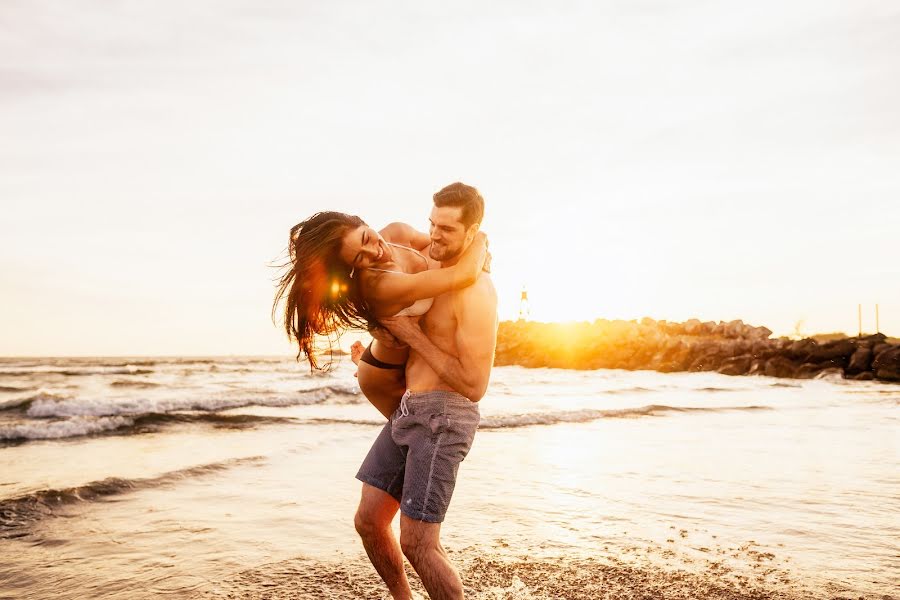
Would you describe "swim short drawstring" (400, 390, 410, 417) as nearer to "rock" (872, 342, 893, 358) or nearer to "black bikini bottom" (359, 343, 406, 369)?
"black bikini bottom" (359, 343, 406, 369)

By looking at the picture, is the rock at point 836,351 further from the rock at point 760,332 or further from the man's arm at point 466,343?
the man's arm at point 466,343

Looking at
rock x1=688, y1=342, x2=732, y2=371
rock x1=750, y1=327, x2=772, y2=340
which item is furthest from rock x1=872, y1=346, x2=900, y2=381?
rock x1=750, y1=327, x2=772, y2=340

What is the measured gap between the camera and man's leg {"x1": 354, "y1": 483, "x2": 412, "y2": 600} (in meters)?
3.41

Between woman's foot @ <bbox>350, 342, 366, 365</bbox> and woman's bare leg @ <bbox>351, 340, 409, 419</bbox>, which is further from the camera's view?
woman's foot @ <bbox>350, 342, 366, 365</bbox>

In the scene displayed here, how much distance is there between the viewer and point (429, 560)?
3.11 metres

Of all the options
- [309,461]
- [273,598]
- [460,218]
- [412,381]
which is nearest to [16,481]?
[309,461]

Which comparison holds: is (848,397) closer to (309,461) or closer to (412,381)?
(309,461)

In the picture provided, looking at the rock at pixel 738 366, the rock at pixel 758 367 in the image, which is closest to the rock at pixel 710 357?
the rock at pixel 738 366

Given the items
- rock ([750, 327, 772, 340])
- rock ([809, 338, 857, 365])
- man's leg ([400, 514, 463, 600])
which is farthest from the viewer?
rock ([750, 327, 772, 340])

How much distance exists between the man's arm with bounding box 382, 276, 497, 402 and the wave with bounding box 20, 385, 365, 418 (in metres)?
12.9

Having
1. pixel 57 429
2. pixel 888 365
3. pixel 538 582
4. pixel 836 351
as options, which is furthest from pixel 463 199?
pixel 836 351

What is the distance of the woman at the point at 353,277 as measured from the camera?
10.3 ft

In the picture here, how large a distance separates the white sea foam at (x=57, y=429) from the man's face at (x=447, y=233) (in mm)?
9888

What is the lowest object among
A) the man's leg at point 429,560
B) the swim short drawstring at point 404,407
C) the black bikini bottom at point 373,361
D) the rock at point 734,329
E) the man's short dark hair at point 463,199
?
the man's leg at point 429,560
